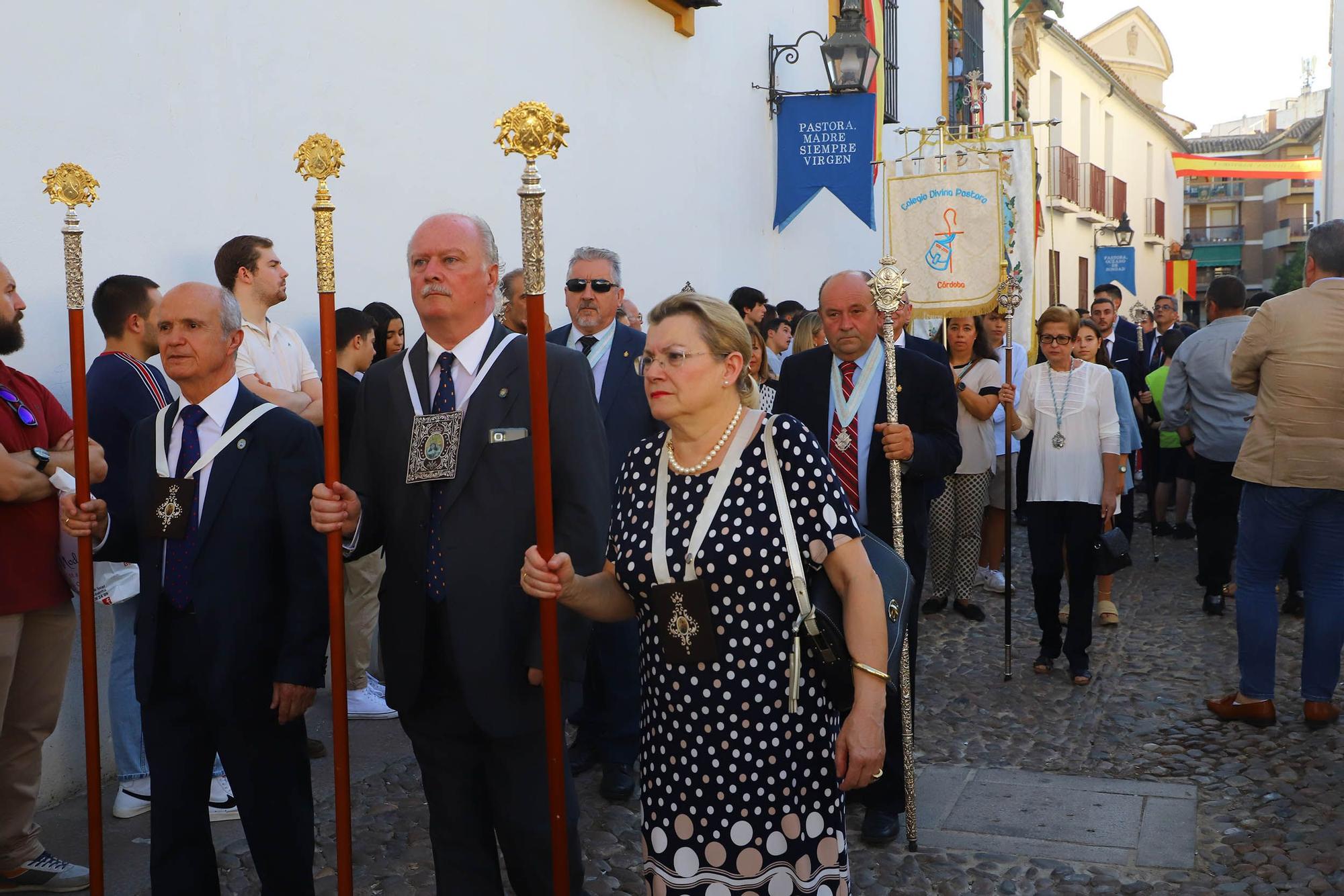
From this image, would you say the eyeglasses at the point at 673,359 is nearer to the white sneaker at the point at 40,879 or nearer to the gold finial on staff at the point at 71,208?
the gold finial on staff at the point at 71,208

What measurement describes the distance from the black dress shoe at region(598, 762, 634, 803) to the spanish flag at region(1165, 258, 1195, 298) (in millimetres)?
32242

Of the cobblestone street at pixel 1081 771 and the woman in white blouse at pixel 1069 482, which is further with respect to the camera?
the woman in white blouse at pixel 1069 482

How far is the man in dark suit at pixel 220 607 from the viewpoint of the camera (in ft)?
11.4

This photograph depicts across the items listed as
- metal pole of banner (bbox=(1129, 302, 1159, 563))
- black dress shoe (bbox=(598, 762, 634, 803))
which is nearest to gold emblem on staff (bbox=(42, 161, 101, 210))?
black dress shoe (bbox=(598, 762, 634, 803))

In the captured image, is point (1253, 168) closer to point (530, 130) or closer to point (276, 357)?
point (276, 357)

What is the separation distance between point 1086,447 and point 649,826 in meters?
4.51

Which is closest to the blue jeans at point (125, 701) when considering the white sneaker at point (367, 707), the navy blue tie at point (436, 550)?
the white sneaker at point (367, 707)

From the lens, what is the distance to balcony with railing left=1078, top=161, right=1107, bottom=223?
2791 centimetres

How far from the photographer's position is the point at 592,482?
3371 mm

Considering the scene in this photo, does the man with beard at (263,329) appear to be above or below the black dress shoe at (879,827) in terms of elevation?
above

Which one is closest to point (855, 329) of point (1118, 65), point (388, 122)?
point (388, 122)

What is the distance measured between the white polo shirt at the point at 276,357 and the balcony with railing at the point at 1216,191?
7058cm

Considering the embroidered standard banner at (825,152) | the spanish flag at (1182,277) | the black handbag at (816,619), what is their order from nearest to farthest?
the black handbag at (816,619) → the embroidered standard banner at (825,152) → the spanish flag at (1182,277)

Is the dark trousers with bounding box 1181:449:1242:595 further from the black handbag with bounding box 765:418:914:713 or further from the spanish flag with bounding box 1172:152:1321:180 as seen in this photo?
the spanish flag with bounding box 1172:152:1321:180
